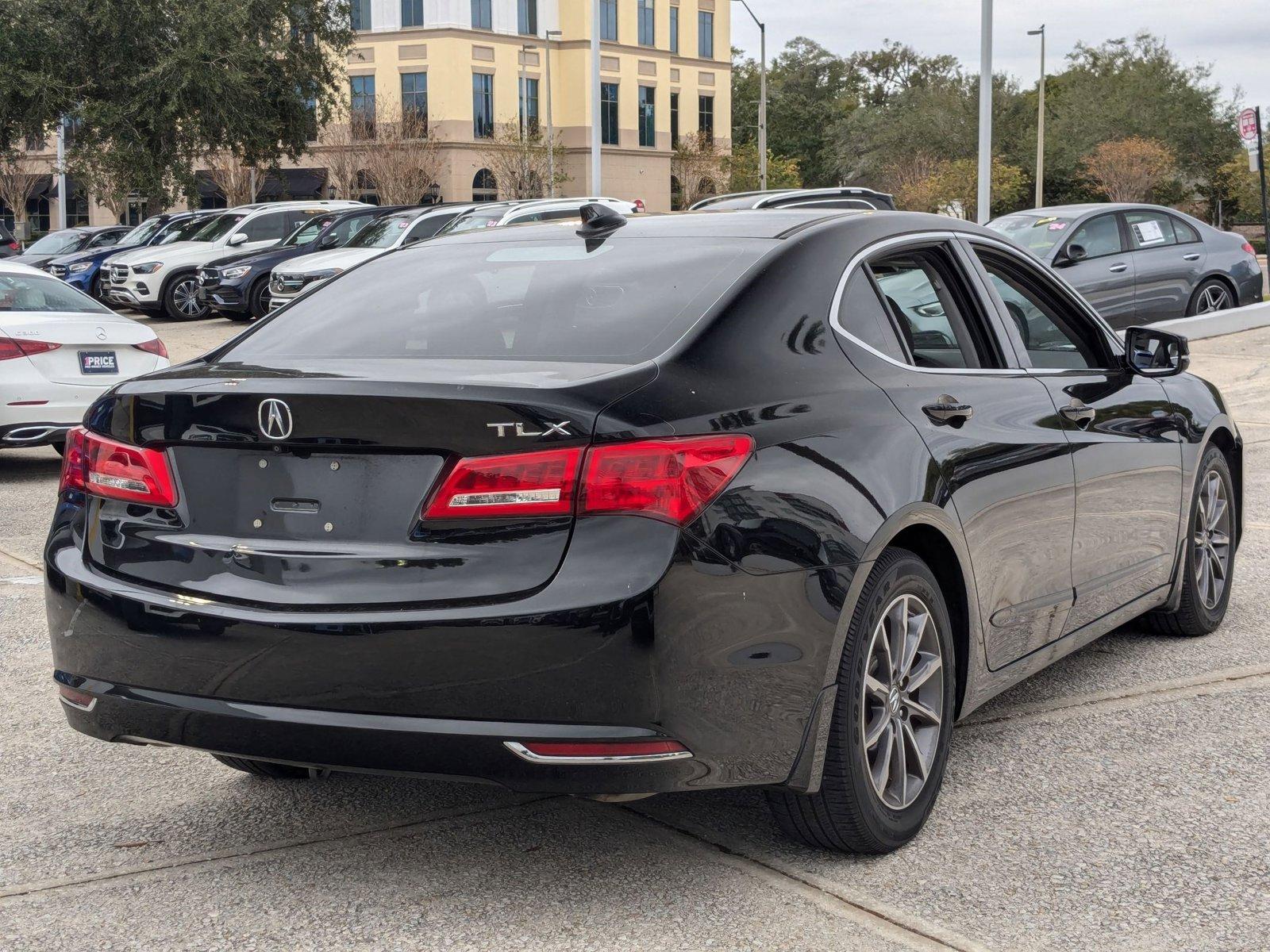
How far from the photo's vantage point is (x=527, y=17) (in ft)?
240

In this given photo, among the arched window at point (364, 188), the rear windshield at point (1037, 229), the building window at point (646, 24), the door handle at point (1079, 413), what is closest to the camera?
the door handle at point (1079, 413)

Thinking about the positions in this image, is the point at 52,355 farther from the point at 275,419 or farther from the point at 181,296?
the point at 181,296

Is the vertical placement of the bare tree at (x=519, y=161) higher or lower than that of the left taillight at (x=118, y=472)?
higher

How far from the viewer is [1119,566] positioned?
16.6 ft

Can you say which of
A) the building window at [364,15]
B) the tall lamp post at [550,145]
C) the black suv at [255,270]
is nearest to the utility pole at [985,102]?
the black suv at [255,270]

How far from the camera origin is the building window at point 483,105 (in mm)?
70875

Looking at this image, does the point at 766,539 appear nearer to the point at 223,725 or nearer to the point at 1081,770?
the point at 223,725

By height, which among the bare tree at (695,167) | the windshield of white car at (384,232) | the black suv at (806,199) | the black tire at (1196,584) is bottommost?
the black tire at (1196,584)

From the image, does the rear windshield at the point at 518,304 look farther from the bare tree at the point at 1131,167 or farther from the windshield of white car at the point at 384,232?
the bare tree at the point at 1131,167

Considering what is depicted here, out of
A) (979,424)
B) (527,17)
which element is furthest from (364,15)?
(979,424)

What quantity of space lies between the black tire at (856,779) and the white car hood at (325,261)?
19705 mm

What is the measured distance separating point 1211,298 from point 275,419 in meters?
15.9

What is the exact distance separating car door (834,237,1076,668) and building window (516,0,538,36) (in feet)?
233

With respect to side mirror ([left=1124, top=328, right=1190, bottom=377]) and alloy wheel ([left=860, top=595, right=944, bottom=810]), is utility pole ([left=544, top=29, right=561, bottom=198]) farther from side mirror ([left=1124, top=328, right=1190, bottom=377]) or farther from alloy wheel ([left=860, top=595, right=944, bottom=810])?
alloy wheel ([left=860, top=595, right=944, bottom=810])
